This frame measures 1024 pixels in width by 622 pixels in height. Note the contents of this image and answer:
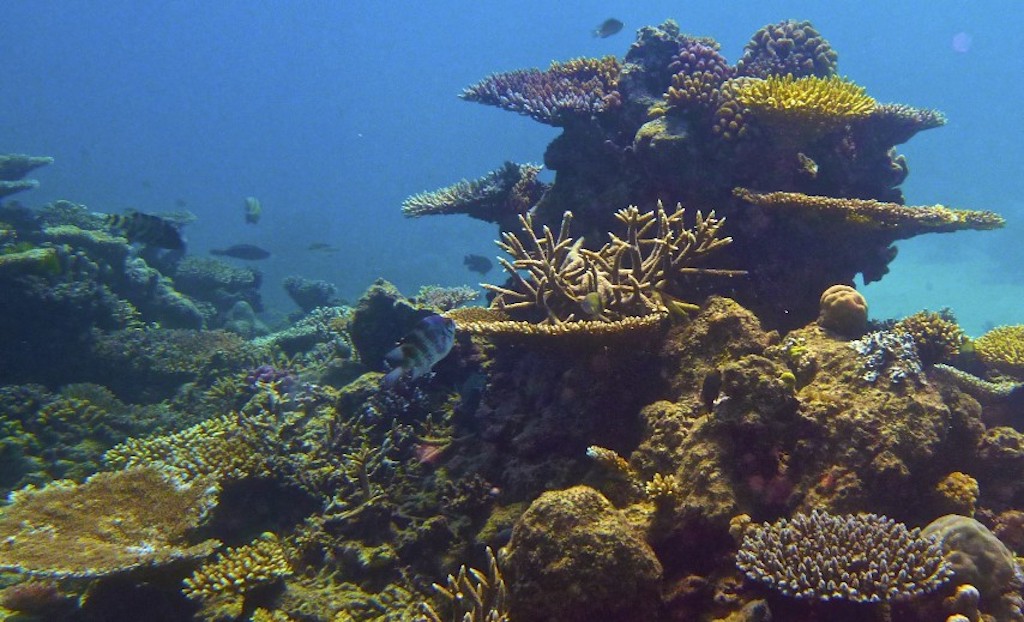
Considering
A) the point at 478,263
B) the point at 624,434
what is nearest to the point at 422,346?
the point at 624,434

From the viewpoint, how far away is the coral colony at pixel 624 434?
9.88 ft

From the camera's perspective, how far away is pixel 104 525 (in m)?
4.13

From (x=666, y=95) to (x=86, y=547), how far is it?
21.1ft

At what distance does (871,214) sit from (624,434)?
2921 millimetres

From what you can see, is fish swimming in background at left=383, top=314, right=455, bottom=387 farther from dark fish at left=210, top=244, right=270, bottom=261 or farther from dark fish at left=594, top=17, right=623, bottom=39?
dark fish at left=210, top=244, right=270, bottom=261

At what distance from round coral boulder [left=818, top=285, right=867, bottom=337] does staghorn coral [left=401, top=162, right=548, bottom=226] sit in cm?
398

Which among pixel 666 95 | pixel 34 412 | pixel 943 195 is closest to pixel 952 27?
pixel 943 195

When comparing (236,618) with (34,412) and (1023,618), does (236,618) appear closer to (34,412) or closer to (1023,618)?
(1023,618)

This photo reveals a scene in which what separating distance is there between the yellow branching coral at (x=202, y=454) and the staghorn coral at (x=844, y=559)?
3.87m

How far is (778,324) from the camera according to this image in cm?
528

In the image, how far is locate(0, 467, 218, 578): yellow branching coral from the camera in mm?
3633

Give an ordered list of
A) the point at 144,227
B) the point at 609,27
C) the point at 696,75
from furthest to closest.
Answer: the point at 609,27 → the point at 144,227 → the point at 696,75

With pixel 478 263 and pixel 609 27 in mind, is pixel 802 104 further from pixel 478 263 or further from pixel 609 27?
Result: pixel 478 263

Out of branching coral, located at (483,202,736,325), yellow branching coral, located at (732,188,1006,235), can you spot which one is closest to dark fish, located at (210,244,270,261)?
branching coral, located at (483,202,736,325)
